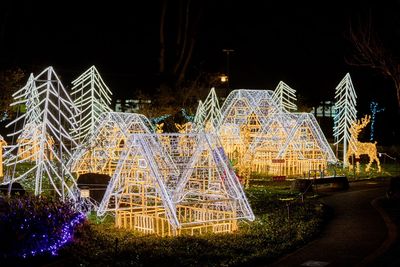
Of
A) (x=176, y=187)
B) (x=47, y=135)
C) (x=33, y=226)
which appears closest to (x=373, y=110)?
Answer: (x=47, y=135)

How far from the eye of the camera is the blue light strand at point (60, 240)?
13.5m

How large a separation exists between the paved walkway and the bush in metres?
4.60

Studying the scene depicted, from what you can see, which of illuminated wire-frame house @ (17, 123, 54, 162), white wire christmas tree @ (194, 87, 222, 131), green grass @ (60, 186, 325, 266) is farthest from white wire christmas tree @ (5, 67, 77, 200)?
white wire christmas tree @ (194, 87, 222, 131)

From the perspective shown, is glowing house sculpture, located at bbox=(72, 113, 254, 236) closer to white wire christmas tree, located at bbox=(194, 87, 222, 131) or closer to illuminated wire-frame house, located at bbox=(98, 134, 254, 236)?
illuminated wire-frame house, located at bbox=(98, 134, 254, 236)

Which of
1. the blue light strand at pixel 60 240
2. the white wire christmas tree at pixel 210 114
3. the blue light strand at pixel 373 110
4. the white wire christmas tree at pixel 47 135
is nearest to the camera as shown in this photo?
the blue light strand at pixel 60 240

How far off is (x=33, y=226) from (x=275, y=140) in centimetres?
2283

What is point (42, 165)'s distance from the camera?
18.0 metres

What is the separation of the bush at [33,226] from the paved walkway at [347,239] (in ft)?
15.1

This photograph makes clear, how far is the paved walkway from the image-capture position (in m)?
13.7

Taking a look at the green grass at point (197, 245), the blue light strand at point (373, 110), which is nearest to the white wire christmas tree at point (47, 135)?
the green grass at point (197, 245)

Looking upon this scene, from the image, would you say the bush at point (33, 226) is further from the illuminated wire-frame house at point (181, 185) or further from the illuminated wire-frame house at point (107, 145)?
the illuminated wire-frame house at point (107, 145)

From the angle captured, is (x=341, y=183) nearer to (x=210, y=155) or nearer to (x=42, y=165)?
(x=210, y=155)

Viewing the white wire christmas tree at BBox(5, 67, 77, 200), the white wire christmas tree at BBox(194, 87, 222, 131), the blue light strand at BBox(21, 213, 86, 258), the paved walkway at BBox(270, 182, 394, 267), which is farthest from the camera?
the white wire christmas tree at BBox(194, 87, 222, 131)

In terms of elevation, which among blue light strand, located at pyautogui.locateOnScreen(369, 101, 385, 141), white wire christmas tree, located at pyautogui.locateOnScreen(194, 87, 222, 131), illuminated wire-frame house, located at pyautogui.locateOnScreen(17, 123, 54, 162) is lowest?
illuminated wire-frame house, located at pyautogui.locateOnScreen(17, 123, 54, 162)
